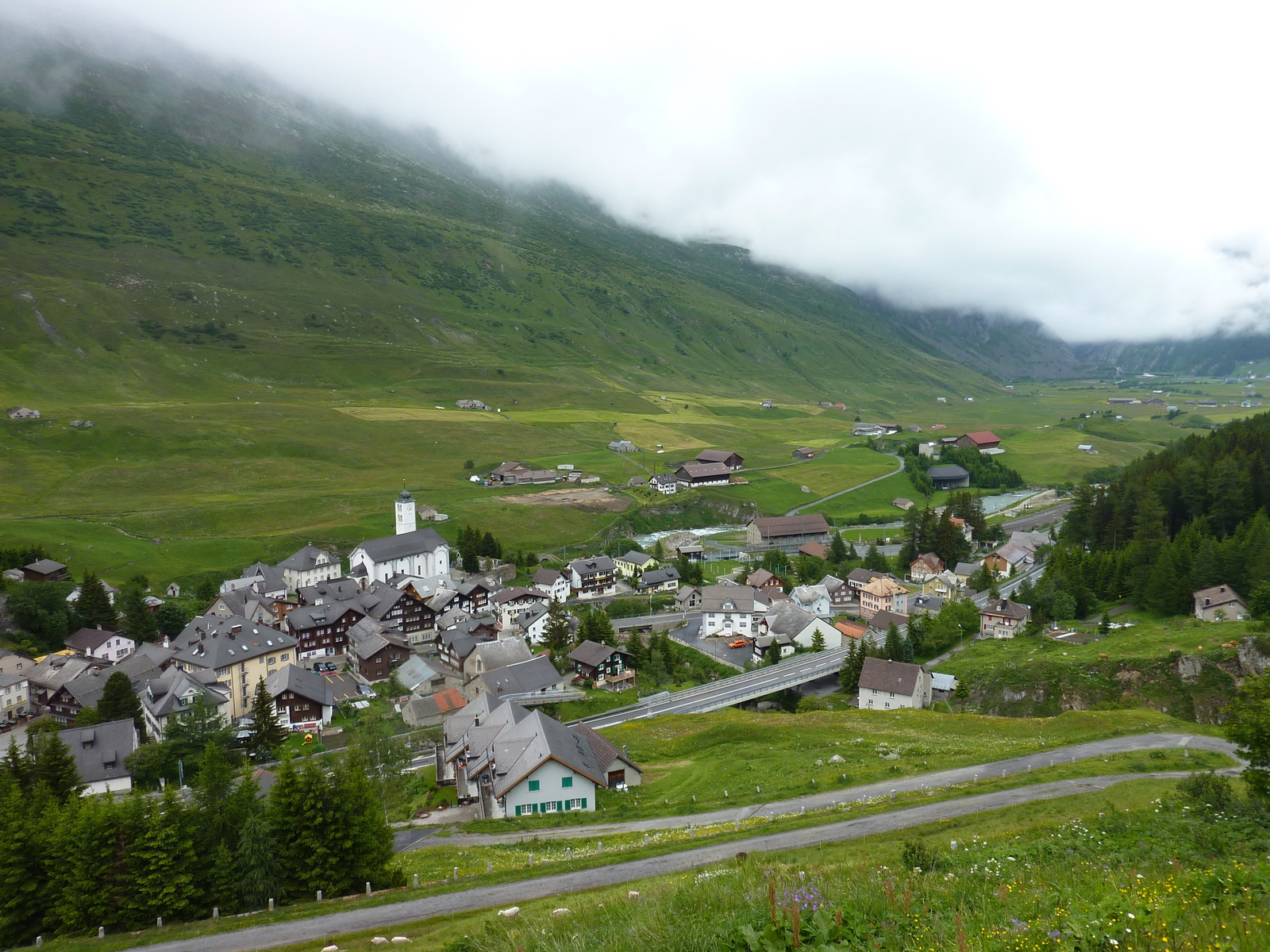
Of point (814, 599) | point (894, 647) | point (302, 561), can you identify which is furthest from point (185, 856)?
point (814, 599)

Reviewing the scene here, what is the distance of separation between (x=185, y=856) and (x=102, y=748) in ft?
114

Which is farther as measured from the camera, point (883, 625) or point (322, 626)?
point (883, 625)

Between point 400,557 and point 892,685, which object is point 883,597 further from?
point 400,557

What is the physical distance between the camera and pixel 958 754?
44.1 meters

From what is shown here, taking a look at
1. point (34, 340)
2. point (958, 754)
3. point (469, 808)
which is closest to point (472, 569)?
point (469, 808)

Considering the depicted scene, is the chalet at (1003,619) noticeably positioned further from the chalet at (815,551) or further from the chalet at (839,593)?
the chalet at (815,551)

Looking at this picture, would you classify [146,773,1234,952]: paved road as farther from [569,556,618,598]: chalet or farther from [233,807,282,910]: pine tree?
[569,556,618,598]: chalet

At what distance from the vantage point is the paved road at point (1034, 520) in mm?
136212

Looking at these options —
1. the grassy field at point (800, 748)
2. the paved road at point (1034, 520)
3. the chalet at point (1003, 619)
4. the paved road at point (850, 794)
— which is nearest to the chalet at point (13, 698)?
the paved road at point (850, 794)

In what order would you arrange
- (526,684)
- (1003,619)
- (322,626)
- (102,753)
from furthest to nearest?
(322,626), (1003,619), (526,684), (102,753)

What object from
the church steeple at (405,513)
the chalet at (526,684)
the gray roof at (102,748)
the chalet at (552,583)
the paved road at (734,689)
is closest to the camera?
the gray roof at (102,748)

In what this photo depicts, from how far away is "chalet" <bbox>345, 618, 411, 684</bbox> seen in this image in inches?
3049

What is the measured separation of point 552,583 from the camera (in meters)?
99.6

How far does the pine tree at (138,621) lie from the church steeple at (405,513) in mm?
36784
